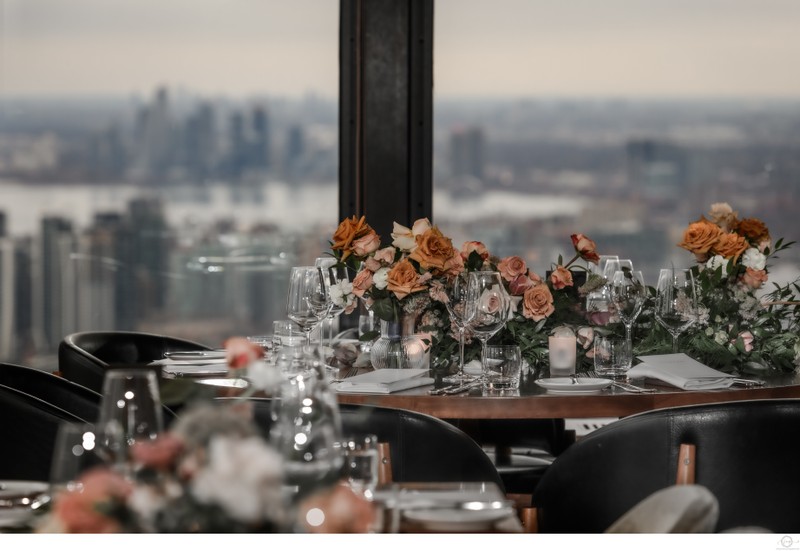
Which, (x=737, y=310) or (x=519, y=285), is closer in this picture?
(x=519, y=285)

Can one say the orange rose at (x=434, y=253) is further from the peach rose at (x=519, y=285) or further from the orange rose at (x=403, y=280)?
the peach rose at (x=519, y=285)

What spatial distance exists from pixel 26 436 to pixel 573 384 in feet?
4.18

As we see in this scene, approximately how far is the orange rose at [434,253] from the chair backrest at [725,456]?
1.01 metres

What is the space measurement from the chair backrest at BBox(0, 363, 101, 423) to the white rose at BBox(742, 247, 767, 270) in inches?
73.6

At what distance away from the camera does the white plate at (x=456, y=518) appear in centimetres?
135

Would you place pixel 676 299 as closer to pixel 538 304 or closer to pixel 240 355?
pixel 538 304

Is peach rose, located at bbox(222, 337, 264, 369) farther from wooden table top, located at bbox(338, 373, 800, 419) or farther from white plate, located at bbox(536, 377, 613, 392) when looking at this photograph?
white plate, located at bbox(536, 377, 613, 392)

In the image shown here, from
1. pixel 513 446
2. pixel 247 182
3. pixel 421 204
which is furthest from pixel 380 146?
pixel 513 446

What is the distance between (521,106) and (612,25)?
564 millimetres

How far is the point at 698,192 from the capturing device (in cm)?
511

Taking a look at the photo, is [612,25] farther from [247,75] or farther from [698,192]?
[247,75]

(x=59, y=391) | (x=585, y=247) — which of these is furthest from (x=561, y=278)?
(x=59, y=391)

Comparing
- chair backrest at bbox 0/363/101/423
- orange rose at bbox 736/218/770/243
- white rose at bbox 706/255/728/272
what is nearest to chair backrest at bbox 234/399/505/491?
chair backrest at bbox 0/363/101/423

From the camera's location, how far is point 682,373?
275 cm
